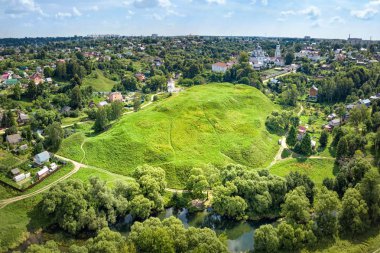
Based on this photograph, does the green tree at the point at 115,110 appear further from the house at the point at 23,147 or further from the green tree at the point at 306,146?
the green tree at the point at 306,146

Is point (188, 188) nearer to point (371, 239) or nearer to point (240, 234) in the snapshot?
point (240, 234)

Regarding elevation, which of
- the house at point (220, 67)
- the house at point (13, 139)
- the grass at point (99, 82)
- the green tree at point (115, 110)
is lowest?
the house at point (13, 139)

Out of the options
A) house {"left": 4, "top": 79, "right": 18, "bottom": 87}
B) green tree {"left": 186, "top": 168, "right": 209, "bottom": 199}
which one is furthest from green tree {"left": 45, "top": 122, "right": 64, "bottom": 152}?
house {"left": 4, "top": 79, "right": 18, "bottom": 87}

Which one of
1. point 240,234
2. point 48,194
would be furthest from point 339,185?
point 48,194

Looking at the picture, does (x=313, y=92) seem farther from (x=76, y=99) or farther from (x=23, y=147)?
(x=23, y=147)

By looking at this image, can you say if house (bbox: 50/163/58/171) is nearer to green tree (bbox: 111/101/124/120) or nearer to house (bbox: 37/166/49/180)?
house (bbox: 37/166/49/180)

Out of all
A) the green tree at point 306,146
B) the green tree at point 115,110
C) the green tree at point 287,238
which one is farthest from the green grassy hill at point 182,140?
the green tree at point 287,238

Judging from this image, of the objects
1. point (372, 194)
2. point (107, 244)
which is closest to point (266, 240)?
point (372, 194)
